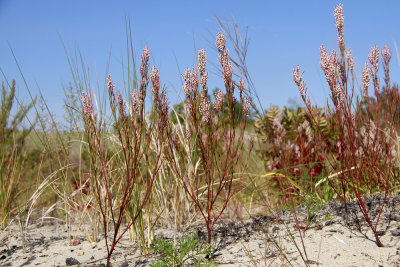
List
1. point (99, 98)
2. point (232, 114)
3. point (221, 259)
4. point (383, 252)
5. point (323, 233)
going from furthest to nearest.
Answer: point (99, 98) < point (323, 233) < point (221, 259) < point (383, 252) < point (232, 114)

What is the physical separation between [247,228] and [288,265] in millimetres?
723

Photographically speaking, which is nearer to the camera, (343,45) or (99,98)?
(343,45)

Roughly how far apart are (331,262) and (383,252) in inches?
13.5

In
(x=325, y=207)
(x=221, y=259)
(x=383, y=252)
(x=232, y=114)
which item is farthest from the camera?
(x=325, y=207)

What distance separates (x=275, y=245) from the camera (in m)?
2.50

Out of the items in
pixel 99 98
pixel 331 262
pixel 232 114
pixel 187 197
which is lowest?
pixel 331 262

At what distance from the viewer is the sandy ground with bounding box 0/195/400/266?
7.35 ft

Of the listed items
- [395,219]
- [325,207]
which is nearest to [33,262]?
[325,207]

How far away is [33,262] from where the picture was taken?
2738mm

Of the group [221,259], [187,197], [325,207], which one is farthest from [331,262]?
[187,197]

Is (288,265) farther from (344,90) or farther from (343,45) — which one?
(343,45)

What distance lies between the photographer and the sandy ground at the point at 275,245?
7.35 ft

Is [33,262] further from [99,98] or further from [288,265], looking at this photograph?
[288,265]

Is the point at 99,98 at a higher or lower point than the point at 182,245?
higher
